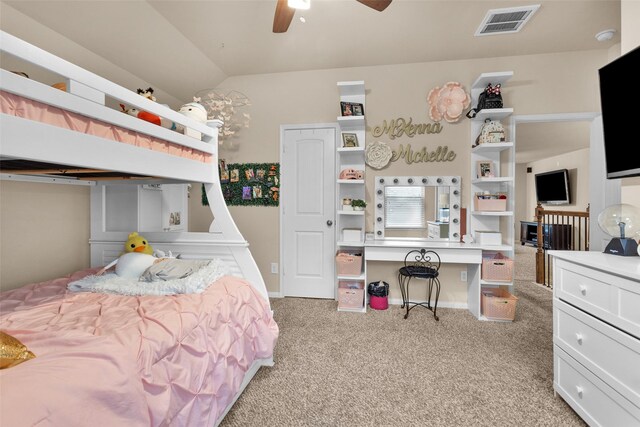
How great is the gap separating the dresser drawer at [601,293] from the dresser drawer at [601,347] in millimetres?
42

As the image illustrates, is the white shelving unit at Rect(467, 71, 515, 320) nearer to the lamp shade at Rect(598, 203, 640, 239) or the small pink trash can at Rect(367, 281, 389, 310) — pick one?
the small pink trash can at Rect(367, 281, 389, 310)

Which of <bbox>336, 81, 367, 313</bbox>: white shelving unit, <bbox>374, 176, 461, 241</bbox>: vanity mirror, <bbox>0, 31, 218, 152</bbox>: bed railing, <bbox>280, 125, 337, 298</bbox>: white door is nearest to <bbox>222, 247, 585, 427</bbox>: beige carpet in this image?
<bbox>280, 125, 337, 298</bbox>: white door

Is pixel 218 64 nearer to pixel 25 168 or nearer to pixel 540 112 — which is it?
pixel 25 168

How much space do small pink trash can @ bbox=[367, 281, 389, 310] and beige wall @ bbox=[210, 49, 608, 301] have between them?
263mm

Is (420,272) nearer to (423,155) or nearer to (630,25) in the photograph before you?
(423,155)

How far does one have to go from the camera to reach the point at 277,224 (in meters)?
3.42

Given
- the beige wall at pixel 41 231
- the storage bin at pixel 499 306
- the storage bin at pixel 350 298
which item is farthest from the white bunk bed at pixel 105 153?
the storage bin at pixel 499 306

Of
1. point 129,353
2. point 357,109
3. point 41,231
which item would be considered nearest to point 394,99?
point 357,109

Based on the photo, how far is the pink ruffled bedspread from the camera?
874 millimetres

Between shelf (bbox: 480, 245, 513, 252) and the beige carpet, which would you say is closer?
the beige carpet

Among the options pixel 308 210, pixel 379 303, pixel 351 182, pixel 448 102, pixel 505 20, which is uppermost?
pixel 505 20

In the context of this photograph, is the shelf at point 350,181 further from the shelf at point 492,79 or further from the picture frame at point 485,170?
the shelf at point 492,79

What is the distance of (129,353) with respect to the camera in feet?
3.06

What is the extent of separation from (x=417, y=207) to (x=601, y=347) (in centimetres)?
199
